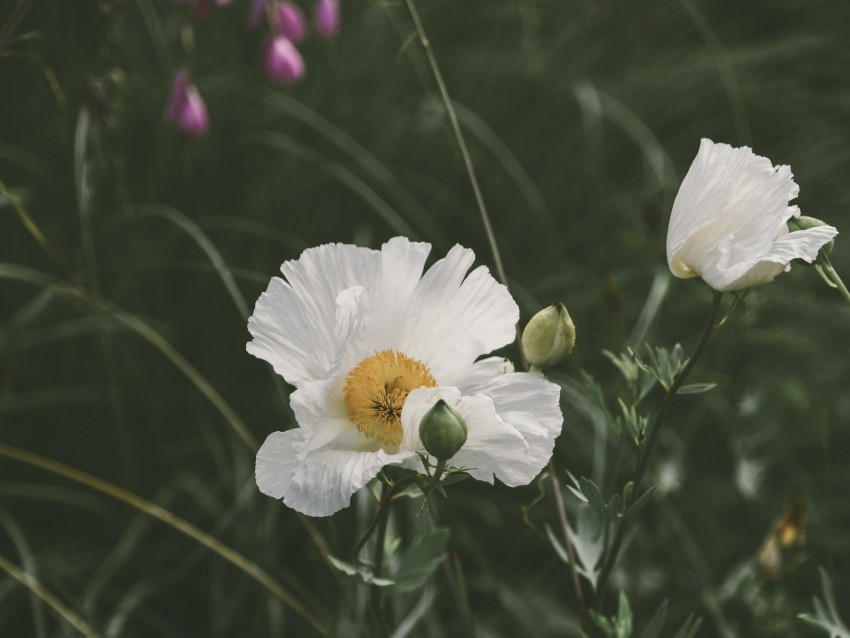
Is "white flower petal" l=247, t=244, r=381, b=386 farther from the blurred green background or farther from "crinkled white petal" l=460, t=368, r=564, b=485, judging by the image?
the blurred green background

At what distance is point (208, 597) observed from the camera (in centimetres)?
Result: 143

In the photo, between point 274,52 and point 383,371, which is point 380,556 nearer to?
point 383,371

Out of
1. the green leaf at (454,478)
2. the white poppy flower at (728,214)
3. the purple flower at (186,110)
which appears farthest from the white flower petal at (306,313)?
the purple flower at (186,110)

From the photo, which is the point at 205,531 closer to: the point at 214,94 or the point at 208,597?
the point at 208,597

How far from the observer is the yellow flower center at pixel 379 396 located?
67 centimetres

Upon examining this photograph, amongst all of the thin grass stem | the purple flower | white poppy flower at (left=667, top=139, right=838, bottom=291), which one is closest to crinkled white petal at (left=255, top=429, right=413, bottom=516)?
white poppy flower at (left=667, top=139, right=838, bottom=291)

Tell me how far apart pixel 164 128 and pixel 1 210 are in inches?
12.7

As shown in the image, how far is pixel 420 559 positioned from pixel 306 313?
0.22 metres

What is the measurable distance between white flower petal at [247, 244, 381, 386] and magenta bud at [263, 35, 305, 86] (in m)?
0.85

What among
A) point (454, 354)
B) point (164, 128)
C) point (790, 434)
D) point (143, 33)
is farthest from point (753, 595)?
point (143, 33)

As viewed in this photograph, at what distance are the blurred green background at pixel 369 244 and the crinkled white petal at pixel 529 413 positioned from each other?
439mm

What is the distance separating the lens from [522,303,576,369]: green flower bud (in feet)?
2.25

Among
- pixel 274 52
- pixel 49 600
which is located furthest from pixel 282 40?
pixel 49 600

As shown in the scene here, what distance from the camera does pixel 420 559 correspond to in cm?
76
